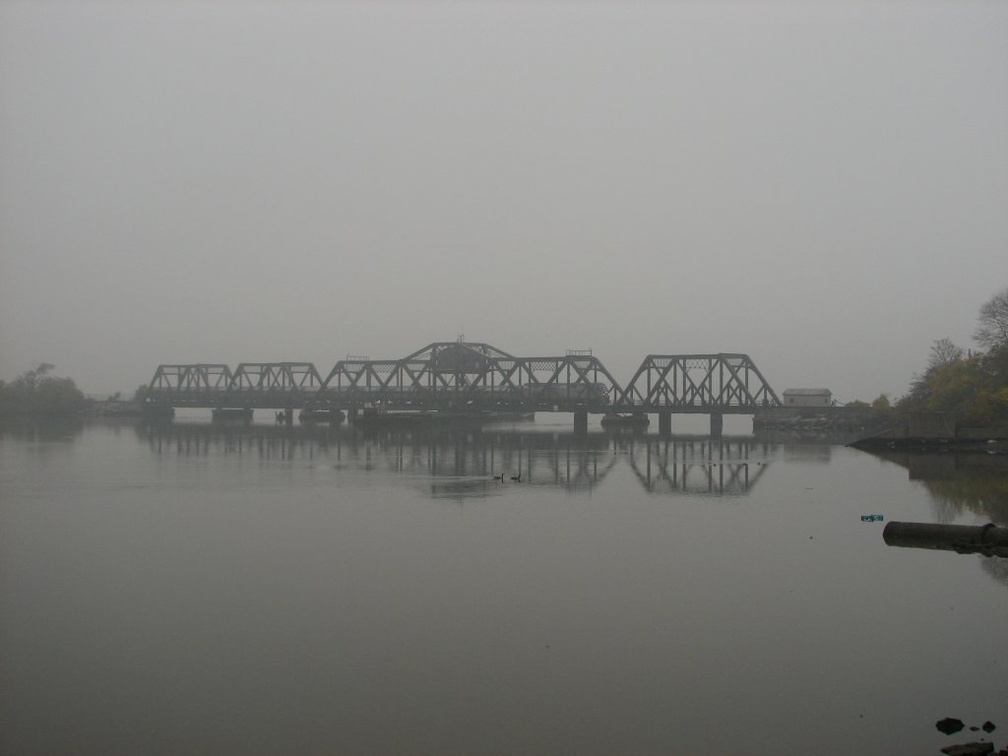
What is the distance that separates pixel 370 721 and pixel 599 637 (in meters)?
4.38

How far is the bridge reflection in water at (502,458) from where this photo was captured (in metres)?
37.2

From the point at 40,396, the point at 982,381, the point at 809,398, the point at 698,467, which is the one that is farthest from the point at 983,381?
the point at 40,396

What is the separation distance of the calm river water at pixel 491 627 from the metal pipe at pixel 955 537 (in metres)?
1.87

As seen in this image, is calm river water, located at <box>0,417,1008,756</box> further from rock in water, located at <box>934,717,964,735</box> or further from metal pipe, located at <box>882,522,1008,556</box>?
metal pipe, located at <box>882,522,1008,556</box>

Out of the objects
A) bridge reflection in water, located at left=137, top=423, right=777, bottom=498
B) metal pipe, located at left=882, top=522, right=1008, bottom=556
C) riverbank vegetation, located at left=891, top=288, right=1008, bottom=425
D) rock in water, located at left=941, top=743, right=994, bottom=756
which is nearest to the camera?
rock in water, located at left=941, top=743, right=994, bottom=756

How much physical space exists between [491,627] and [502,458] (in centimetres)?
3823

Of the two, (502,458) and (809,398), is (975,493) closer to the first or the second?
(502,458)

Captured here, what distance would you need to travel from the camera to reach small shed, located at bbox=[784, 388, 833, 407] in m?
96.3

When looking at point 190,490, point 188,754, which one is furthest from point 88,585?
point 190,490

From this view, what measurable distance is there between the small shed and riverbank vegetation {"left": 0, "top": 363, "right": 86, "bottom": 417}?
74.9m

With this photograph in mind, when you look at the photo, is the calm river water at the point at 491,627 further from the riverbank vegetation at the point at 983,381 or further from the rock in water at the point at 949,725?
the riverbank vegetation at the point at 983,381

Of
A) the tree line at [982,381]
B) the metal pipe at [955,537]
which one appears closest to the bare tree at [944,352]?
the tree line at [982,381]

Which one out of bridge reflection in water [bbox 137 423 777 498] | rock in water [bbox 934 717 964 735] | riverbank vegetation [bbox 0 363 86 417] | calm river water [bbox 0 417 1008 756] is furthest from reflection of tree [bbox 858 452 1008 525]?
riverbank vegetation [bbox 0 363 86 417]

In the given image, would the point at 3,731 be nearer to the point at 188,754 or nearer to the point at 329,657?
the point at 188,754
